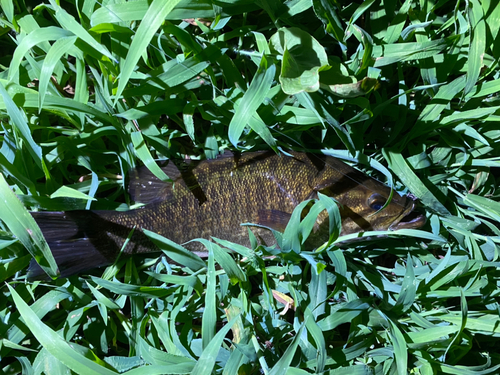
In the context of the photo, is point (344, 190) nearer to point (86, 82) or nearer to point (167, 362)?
point (167, 362)

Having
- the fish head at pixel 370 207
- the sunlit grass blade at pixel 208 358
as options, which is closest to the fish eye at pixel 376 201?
the fish head at pixel 370 207

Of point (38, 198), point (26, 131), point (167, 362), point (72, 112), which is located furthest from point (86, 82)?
point (167, 362)

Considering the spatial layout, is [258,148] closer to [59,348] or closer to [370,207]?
[370,207]

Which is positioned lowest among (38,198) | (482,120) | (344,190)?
(344,190)

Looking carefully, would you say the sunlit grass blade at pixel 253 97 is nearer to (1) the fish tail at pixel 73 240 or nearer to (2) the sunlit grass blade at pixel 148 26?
(2) the sunlit grass blade at pixel 148 26

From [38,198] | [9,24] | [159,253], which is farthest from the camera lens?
[159,253]

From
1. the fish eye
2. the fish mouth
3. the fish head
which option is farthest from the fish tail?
the fish mouth

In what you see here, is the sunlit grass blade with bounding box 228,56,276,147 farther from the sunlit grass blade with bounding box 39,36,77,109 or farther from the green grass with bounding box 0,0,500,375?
the sunlit grass blade with bounding box 39,36,77,109
